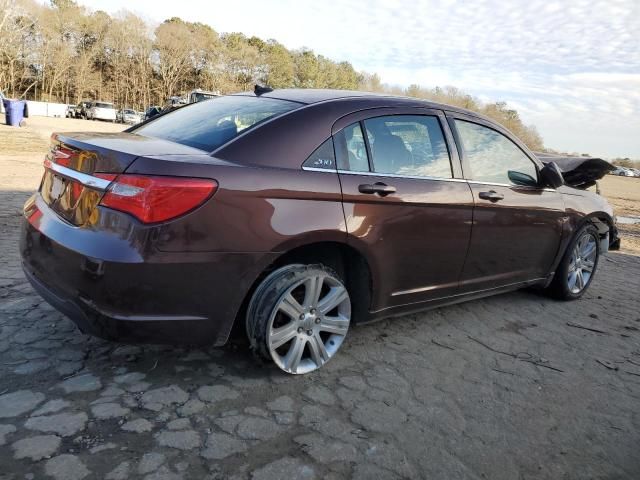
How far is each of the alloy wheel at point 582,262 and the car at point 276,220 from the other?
1.13m

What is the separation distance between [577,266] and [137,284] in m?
4.20

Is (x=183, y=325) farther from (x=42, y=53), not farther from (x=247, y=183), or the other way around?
(x=42, y=53)

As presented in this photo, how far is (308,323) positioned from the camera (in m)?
2.97

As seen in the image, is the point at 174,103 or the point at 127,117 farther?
the point at 127,117

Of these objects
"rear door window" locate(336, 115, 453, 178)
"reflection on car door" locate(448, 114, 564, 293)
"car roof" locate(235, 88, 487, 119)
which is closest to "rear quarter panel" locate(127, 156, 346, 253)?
"rear door window" locate(336, 115, 453, 178)

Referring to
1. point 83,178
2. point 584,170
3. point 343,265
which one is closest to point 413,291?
point 343,265

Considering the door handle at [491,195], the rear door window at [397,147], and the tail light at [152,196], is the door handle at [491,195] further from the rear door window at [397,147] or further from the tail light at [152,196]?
the tail light at [152,196]

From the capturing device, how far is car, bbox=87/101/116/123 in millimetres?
47750

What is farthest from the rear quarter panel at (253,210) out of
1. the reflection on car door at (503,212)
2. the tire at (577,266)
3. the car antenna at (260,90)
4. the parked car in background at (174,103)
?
the tire at (577,266)

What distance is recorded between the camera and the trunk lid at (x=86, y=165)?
2465 mm

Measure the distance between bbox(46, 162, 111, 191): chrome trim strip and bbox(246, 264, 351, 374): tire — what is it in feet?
3.04

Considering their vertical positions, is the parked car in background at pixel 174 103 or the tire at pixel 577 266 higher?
the parked car in background at pixel 174 103

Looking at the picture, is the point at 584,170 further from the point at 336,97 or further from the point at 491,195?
the point at 336,97

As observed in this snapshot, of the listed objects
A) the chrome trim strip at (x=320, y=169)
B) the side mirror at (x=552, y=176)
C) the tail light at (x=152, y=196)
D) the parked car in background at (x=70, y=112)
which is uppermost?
the side mirror at (x=552, y=176)
